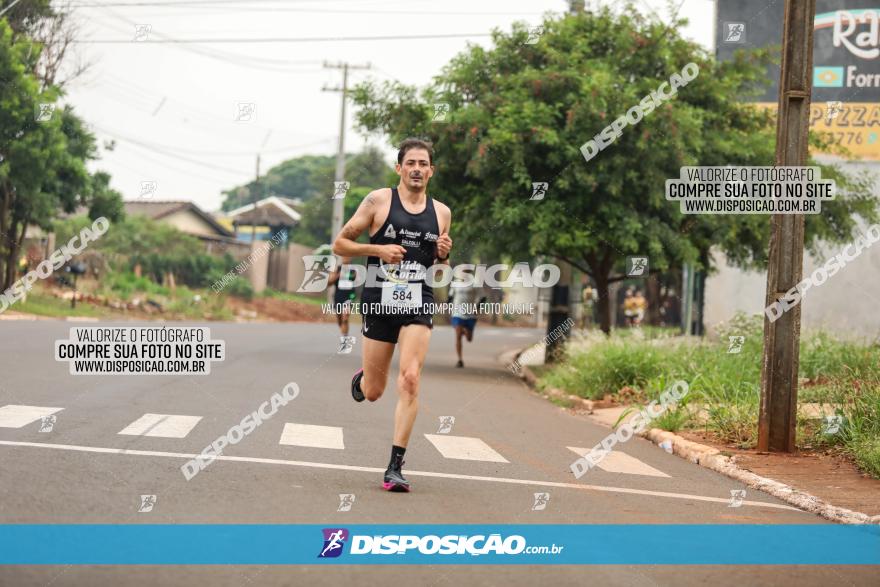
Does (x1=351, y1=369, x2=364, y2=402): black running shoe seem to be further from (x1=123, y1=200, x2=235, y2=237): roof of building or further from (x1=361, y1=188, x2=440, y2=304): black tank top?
(x1=123, y1=200, x2=235, y2=237): roof of building

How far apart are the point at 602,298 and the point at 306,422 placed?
37.1ft

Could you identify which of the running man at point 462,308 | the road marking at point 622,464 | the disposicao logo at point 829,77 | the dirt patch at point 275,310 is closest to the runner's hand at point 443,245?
the road marking at point 622,464

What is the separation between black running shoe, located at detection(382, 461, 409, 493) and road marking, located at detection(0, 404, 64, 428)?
3.88 m

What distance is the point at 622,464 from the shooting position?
35.2ft

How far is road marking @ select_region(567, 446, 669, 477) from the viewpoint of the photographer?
10250 mm

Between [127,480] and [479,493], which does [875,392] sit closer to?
[479,493]

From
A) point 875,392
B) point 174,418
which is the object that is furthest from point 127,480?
point 875,392

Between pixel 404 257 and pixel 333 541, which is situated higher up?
pixel 404 257

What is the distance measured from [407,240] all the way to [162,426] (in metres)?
3.86

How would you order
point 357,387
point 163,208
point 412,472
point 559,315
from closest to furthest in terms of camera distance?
point 412,472
point 357,387
point 559,315
point 163,208

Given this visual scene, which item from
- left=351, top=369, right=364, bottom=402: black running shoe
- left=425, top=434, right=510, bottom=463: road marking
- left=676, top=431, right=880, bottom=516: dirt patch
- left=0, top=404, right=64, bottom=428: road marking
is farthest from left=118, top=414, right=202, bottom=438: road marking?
left=676, top=431, right=880, bottom=516: dirt patch

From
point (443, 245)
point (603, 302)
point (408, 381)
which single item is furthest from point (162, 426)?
point (603, 302)

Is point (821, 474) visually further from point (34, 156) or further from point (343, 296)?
point (34, 156)

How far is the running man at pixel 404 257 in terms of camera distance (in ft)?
27.2
